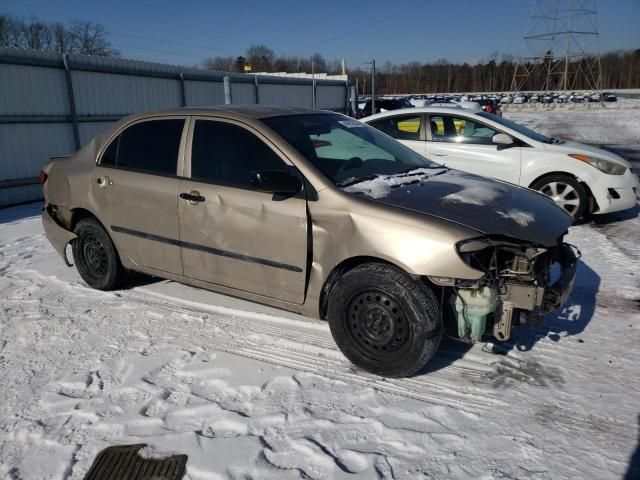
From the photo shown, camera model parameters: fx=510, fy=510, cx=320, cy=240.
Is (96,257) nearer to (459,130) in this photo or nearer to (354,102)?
(459,130)

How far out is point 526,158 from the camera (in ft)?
23.9

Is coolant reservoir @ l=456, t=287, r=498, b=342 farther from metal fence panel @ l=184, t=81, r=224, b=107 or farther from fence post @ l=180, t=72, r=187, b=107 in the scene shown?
metal fence panel @ l=184, t=81, r=224, b=107

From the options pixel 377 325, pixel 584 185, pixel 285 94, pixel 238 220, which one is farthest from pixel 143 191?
pixel 285 94

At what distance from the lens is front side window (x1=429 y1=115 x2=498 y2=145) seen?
755 cm

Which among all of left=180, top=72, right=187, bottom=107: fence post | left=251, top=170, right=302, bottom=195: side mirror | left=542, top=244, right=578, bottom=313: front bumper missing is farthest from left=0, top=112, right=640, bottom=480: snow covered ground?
left=180, top=72, right=187, bottom=107: fence post

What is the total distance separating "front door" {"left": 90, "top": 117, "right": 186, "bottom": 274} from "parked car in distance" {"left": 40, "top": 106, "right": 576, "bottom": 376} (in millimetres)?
13

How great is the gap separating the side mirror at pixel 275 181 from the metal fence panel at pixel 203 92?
11885 millimetres

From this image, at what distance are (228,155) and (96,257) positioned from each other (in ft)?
6.44

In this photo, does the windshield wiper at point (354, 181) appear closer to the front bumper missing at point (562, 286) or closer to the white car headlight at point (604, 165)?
the front bumper missing at point (562, 286)

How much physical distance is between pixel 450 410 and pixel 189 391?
5.39 feet

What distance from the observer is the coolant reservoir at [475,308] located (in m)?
3.08

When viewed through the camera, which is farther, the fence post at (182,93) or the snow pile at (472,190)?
the fence post at (182,93)

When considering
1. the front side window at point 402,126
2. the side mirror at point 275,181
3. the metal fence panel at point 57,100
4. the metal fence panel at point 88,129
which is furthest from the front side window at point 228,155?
the metal fence panel at point 88,129

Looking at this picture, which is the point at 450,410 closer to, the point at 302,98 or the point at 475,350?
the point at 475,350
